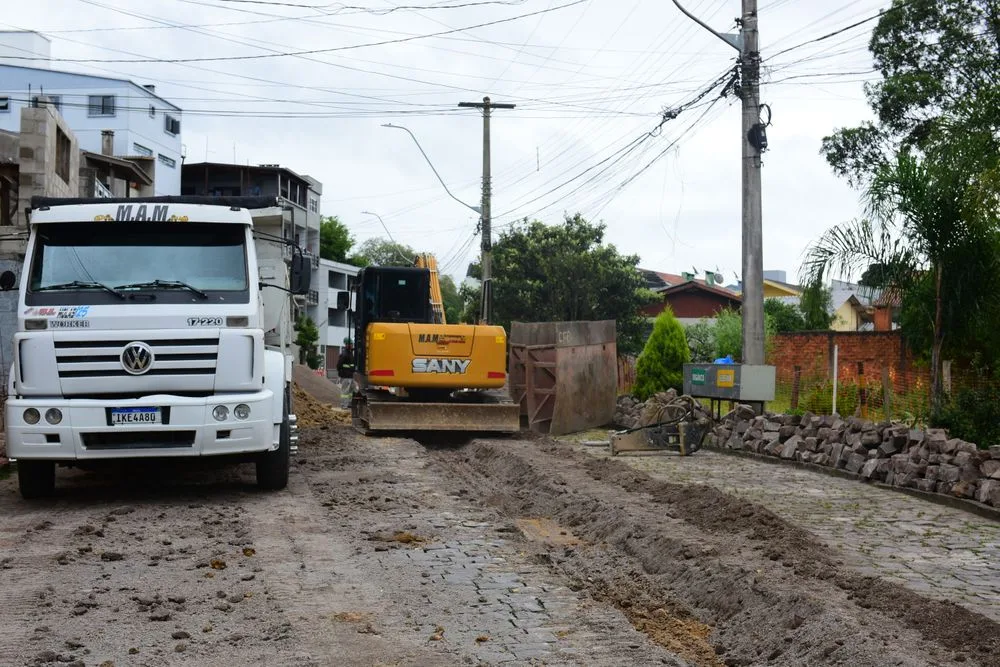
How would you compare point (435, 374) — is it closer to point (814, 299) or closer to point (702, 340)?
point (814, 299)

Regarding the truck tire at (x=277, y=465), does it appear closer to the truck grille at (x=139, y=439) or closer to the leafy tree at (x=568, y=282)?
the truck grille at (x=139, y=439)

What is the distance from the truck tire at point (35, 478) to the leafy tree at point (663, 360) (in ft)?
50.2

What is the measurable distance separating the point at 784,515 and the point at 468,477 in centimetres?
496

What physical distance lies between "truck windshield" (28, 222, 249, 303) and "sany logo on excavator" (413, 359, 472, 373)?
7697mm

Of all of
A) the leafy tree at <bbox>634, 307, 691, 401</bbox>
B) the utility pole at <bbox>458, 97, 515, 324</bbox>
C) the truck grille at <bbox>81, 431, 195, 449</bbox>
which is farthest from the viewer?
the utility pole at <bbox>458, 97, 515, 324</bbox>

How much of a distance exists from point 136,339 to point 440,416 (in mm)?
8996

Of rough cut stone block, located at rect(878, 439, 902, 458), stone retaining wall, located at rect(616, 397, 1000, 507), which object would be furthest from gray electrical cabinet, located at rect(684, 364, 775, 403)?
rough cut stone block, located at rect(878, 439, 902, 458)

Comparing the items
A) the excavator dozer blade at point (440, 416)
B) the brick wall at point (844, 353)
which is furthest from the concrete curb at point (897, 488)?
the excavator dozer blade at point (440, 416)

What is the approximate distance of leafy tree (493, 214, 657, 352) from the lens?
4628 cm

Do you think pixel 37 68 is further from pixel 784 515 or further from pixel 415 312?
pixel 784 515

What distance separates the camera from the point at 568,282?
46500 mm

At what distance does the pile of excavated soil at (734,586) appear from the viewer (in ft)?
19.4

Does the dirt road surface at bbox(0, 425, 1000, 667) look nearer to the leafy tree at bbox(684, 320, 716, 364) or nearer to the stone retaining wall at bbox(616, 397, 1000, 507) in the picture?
the stone retaining wall at bbox(616, 397, 1000, 507)

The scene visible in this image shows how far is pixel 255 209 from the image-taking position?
12.4 metres
